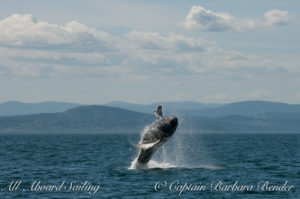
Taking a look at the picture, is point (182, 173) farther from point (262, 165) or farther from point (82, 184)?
point (262, 165)

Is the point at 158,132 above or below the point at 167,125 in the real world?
below

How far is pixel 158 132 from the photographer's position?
110 feet

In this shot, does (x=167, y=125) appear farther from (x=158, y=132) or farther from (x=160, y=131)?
(x=158, y=132)

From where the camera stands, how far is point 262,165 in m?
48.4

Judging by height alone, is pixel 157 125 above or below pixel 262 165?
above

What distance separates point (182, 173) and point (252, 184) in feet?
18.4

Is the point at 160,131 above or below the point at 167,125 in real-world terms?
below

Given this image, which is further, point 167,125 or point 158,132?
point 158,132

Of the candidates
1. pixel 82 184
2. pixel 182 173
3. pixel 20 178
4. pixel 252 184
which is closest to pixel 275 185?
pixel 252 184

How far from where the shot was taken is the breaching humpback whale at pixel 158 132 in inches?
1298

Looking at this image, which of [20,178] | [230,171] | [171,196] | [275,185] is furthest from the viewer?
[230,171]

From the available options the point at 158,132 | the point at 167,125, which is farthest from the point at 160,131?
the point at 167,125

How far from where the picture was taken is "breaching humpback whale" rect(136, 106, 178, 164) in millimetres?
32969

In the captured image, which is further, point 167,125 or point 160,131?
point 160,131
